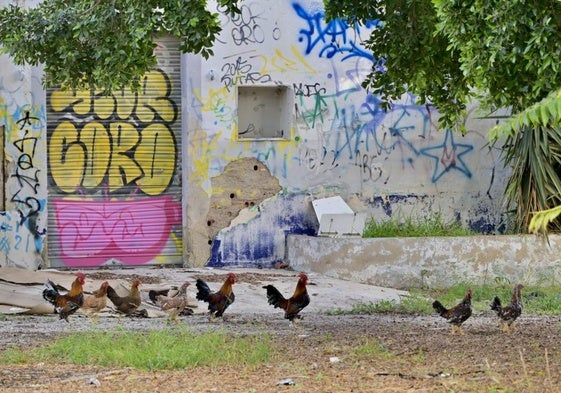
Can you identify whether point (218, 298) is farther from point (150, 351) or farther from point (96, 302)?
point (150, 351)

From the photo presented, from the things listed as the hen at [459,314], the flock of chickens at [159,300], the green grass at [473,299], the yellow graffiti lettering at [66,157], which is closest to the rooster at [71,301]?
the flock of chickens at [159,300]

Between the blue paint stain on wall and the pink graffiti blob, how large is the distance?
3.06ft

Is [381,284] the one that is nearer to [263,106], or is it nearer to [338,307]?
[338,307]

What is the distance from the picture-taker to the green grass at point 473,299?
49.3 ft

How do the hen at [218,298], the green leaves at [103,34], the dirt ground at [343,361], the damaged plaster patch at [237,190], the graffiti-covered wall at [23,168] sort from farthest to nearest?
the damaged plaster patch at [237,190] < the graffiti-covered wall at [23,168] < the hen at [218,298] < the green leaves at [103,34] < the dirt ground at [343,361]

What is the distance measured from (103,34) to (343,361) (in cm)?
433

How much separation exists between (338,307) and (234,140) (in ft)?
14.4

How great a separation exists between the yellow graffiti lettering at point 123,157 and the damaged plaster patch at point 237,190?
1.38 m

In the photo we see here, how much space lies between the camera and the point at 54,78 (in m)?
12.6

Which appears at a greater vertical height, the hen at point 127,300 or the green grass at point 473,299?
the hen at point 127,300

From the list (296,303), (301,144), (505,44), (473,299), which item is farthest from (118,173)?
(505,44)

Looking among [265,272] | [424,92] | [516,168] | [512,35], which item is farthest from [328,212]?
[512,35]

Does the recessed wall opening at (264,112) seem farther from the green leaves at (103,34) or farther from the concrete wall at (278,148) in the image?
the green leaves at (103,34)

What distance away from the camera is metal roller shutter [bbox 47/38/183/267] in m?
18.6
